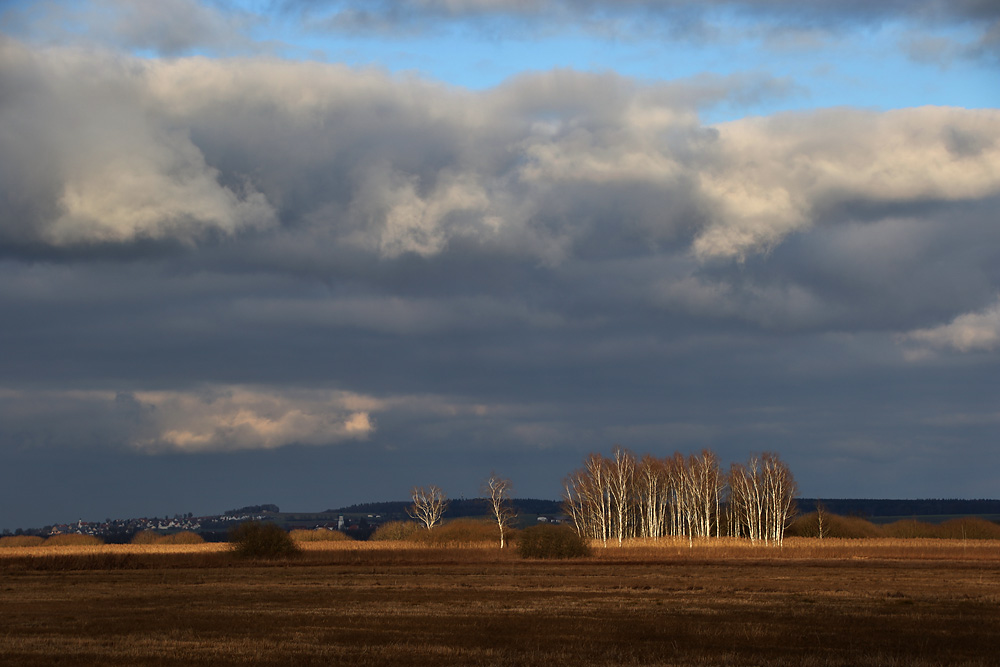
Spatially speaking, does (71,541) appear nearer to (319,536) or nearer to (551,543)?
(319,536)

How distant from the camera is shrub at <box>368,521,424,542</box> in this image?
127 m

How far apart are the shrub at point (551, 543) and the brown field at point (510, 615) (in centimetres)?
1571

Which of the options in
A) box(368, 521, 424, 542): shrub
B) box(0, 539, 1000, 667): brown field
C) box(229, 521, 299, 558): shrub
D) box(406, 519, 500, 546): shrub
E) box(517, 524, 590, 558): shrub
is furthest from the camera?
box(368, 521, 424, 542): shrub

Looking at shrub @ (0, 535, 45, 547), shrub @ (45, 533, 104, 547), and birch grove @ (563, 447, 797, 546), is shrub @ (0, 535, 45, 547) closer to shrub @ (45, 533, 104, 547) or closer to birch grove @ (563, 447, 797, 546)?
shrub @ (45, 533, 104, 547)

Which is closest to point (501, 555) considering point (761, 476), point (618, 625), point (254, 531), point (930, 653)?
point (254, 531)

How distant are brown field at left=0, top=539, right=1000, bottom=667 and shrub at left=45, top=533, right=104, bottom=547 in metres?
49.8

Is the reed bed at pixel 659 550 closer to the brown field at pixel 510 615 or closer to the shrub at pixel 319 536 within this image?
the shrub at pixel 319 536

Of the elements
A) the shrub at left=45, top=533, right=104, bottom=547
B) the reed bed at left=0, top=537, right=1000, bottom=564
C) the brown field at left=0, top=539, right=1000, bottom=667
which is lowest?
the reed bed at left=0, top=537, right=1000, bottom=564

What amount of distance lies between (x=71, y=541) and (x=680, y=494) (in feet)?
271

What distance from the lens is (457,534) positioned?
4631 inches

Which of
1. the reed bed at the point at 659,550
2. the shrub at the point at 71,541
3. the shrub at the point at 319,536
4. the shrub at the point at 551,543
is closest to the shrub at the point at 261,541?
the reed bed at the point at 659,550

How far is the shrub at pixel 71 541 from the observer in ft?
391

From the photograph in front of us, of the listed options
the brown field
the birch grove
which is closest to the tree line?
the birch grove

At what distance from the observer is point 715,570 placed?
66.5 metres
